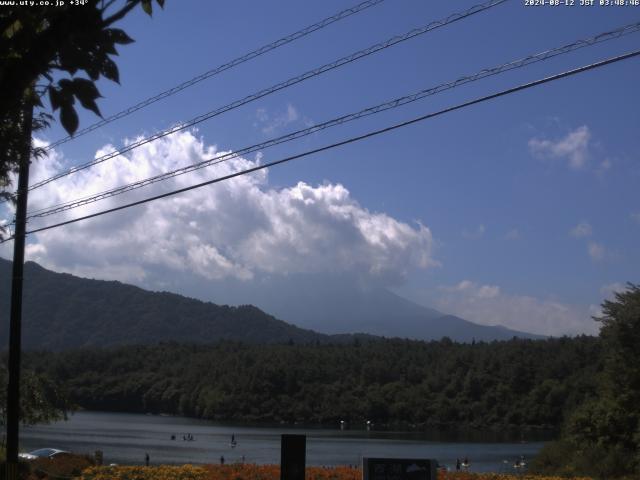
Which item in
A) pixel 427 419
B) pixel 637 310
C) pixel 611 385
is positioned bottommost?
pixel 427 419

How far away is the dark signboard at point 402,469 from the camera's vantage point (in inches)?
464

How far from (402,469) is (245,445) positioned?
230ft

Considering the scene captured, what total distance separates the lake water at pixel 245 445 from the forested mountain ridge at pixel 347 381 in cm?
901

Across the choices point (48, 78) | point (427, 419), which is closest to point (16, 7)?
point (48, 78)

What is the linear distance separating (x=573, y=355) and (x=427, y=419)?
916 inches

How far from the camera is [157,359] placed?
164 m

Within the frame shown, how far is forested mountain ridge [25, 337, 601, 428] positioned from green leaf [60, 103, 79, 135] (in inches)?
3724

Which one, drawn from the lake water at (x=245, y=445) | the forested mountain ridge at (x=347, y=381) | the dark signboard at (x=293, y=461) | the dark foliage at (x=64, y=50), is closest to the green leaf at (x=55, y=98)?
the dark foliage at (x=64, y=50)

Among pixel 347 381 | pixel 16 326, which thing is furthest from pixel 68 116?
pixel 347 381

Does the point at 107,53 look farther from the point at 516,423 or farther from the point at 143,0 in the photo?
the point at 516,423

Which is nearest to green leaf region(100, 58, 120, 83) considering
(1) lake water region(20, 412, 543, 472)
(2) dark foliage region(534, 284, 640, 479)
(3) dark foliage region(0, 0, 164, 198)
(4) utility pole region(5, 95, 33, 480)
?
(3) dark foliage region(0, 0, 164, 198)

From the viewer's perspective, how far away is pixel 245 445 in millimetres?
79562

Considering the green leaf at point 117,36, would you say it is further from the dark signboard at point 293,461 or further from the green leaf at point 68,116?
the dark signboard at point 293,461

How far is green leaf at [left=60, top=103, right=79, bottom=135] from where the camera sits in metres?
4.61
